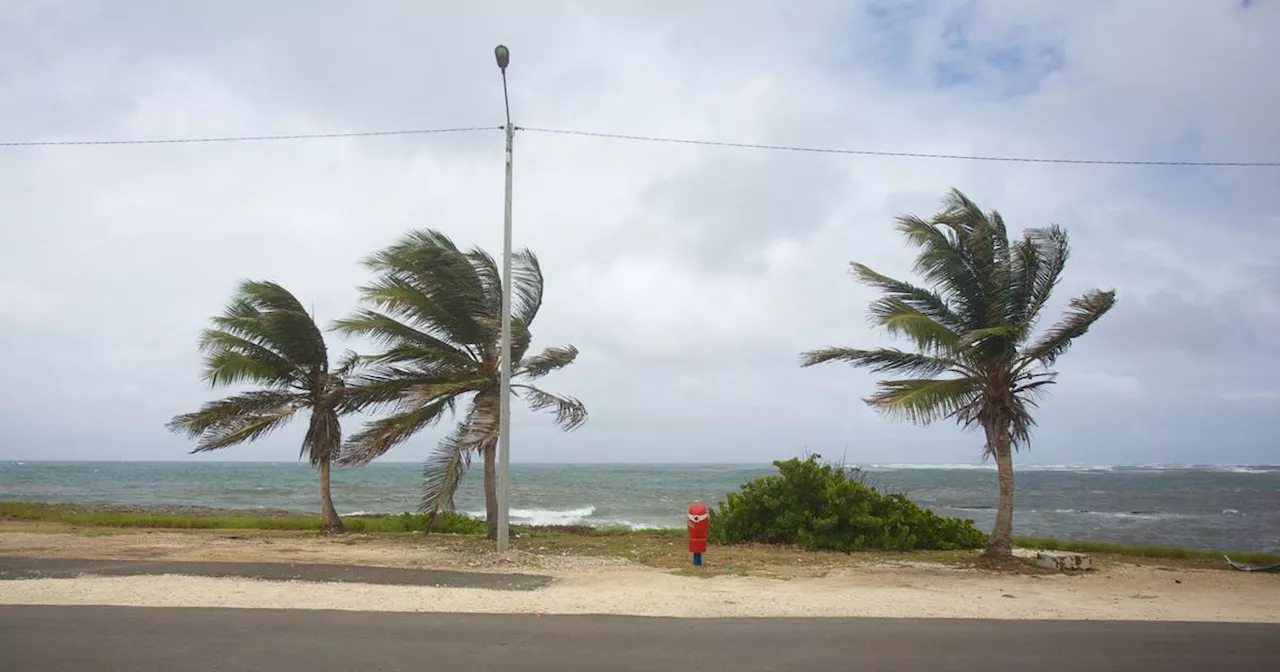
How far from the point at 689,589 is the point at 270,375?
1271 cm

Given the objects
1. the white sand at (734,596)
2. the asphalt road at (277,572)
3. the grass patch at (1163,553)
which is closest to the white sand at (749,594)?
the white sand at (734,596)

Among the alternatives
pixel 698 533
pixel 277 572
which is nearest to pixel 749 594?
pixel 698 533

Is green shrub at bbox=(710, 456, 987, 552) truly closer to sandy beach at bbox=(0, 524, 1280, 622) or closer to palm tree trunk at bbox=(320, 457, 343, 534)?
sandy beach at bbox=(0, 524, 1280, 622)

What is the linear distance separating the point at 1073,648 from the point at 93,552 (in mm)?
15202

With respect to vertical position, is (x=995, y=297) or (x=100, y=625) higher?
(x=995, y=297)

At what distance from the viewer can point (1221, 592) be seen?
11.8 m

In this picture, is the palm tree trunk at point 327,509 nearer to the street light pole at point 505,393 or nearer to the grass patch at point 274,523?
the grass patch at point 274,523

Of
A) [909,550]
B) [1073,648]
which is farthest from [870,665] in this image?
[909,550]

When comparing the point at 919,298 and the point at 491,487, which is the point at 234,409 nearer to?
the point at 491,487

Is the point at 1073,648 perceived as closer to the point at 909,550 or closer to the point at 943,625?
the point at 943,625

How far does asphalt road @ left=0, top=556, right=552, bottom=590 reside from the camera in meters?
11.3

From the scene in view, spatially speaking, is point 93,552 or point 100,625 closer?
point 100,625

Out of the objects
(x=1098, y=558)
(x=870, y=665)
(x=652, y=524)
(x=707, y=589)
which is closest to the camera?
(x=870, y=665)

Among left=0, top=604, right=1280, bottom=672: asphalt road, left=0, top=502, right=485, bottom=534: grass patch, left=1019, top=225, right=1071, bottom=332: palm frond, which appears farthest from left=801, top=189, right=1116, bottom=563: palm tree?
left=0, top=502, right=485, bottom=534: grass patch
